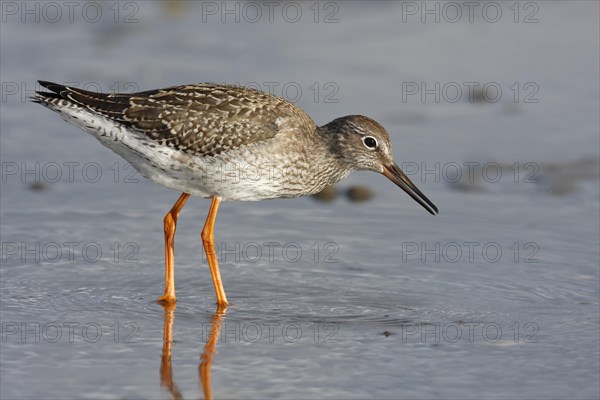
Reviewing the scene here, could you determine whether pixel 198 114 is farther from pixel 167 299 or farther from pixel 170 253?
pixel 167 299

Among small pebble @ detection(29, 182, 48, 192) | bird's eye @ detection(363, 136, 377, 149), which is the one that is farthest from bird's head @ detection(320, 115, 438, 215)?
small pebble @ detection(29, 182, 48, 192)

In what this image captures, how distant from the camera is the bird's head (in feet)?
38.1

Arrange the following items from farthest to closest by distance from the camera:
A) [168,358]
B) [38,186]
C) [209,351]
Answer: [38,186] < [209,351] < [168,358]

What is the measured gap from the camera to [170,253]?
36.7ft

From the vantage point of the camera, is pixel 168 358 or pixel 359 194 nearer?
pixel 168 358

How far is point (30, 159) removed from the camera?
14.0 m

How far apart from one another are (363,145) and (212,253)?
1.82 metres

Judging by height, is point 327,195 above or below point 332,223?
above

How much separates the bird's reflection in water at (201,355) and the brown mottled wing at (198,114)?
1581mm

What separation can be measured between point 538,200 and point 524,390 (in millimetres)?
4988

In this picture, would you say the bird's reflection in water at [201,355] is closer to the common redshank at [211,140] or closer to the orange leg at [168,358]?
the orange leg at [168,358]

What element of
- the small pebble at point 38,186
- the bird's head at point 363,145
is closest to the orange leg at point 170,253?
the bird's head at point 363,145

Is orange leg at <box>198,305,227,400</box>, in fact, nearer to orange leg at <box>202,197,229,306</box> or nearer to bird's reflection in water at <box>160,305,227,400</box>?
bird's reflection in water at <box>160,305,227,400</box>

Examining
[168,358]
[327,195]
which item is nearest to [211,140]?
[168,358]
